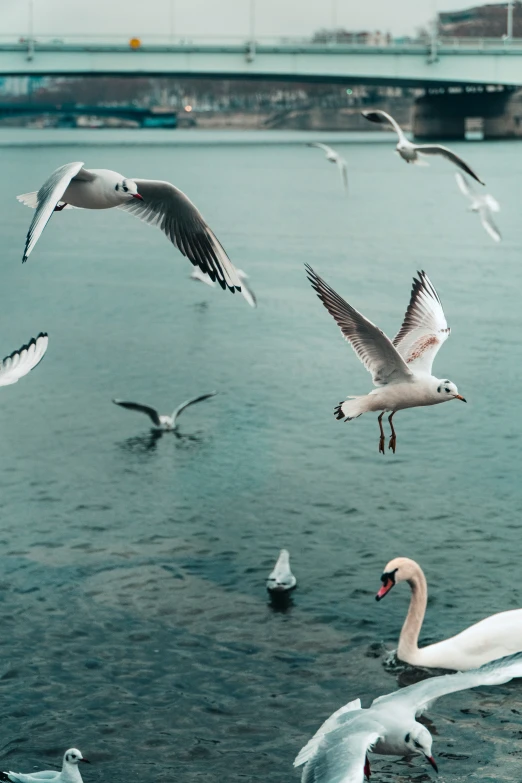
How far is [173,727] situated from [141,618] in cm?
360

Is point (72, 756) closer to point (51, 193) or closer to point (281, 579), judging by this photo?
point (51, 193)

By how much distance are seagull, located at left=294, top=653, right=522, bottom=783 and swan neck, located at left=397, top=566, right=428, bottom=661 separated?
16.6ft

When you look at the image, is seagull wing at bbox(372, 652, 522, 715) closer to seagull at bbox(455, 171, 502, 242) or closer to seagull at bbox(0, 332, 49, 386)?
seagull at bbox(0, 332, 49, 386)

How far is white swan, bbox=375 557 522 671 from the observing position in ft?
58.5

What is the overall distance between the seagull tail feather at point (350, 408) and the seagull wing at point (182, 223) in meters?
1.78

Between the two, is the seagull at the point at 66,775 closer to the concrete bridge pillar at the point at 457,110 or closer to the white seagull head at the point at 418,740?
the white seagull head at the point at 418,740

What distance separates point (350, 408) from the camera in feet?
40.1

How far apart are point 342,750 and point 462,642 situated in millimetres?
6959

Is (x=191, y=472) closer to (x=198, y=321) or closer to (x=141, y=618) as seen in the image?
(x=141, y=618)

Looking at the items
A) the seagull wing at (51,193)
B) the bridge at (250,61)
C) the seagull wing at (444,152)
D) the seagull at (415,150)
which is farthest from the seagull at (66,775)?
the bridge at (250,61)

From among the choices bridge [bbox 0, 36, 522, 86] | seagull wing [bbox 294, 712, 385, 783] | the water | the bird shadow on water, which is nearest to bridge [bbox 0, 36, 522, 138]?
bridge [bbox 0, 36, 522, 86]

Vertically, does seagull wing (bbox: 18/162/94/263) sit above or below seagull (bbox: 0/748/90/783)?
above

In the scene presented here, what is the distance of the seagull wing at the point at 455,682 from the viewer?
12.0 metres

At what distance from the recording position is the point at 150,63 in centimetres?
10838
